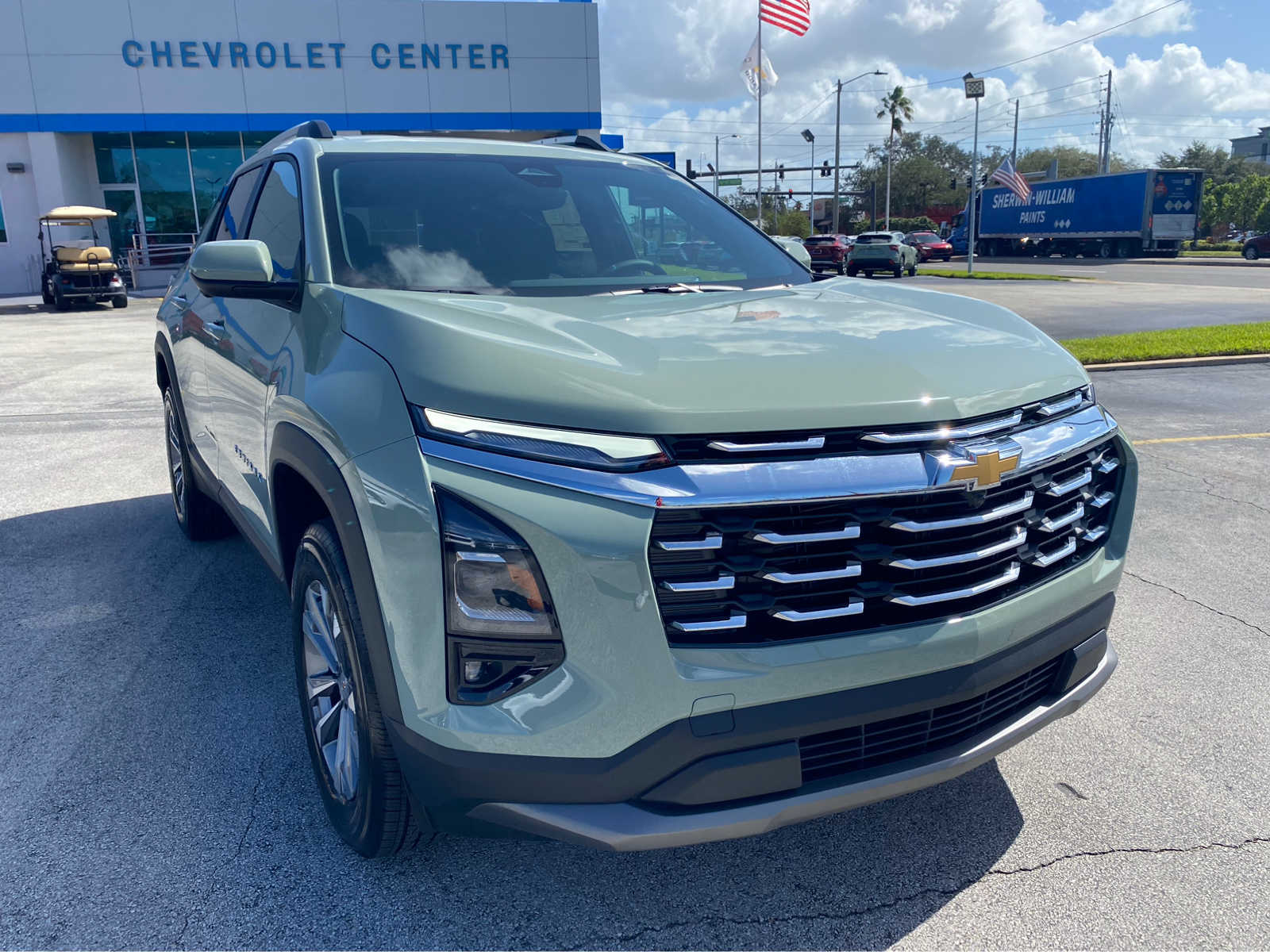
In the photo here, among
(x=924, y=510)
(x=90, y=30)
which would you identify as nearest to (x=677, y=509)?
(x=924, y=510)

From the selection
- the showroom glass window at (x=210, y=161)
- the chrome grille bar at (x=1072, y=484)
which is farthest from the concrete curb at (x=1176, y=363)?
the showroom glass window at (x=210, y=161)

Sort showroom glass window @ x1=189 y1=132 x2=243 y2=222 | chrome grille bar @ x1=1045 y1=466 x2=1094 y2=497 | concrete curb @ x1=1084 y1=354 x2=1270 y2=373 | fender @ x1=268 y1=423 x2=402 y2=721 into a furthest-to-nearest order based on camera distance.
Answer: showroom glass window @ x1=189 y1=132 x2=243 y2=222 → concrete curb @ x1=1084 y1=354 x2=1270 y2=373 → chrome grille bar @ x1=1045 y1=466 x2=1094 y2=497 → fender @ x1=268 y1=423 x2=402 y2=721

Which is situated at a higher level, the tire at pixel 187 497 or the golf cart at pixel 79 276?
the golf cart at pixel 79 276

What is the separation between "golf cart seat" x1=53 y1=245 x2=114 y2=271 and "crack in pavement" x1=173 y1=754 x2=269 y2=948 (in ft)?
76.9

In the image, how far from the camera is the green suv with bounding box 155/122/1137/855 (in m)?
1.94

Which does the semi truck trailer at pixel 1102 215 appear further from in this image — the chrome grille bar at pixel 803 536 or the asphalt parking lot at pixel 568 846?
the chrome grille bar at pixel 803 536

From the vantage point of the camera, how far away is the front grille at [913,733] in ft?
6.90

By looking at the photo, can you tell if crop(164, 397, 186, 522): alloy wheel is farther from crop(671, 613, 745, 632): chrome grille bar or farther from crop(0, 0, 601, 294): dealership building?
crop(0, 0, 601, 294): dealership building

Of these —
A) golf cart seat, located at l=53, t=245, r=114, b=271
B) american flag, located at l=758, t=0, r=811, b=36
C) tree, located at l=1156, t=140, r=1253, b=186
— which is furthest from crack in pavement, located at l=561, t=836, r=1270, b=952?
tree, located at l=1156, t=140, r=1253, b=186

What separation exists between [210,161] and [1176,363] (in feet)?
93.6

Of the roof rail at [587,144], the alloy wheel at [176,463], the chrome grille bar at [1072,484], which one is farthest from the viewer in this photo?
the alloy wheel at [176,463]

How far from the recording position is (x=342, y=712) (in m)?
2.54

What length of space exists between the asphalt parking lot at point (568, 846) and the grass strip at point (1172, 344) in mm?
7321

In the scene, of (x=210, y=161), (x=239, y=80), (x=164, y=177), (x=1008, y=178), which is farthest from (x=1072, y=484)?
(x=164, y=177)
